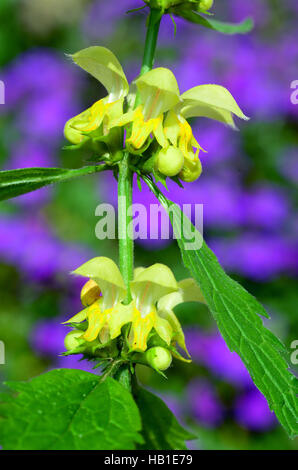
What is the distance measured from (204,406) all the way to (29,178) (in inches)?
77.6

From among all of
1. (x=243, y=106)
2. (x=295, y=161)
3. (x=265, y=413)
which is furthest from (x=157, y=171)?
(x=243, y=106)

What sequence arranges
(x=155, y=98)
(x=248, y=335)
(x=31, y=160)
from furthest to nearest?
1. (x=31, y=160)
2. (x=155, y=98)
3. (x=248, y=335)

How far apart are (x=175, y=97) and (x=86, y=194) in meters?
2.48

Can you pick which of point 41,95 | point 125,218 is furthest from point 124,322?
point 41,95

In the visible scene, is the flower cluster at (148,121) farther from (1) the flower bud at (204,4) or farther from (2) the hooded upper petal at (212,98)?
(1) the flower bud at (204,4)

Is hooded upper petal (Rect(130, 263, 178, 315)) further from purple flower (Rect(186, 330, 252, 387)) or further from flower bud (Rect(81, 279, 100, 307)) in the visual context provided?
purple flower (Rect(186, 330, 252, 387))

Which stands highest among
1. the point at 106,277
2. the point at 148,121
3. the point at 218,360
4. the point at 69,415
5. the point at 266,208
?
the point at 148,121

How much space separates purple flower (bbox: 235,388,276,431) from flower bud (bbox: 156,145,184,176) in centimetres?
198

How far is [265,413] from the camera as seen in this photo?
2662 mm

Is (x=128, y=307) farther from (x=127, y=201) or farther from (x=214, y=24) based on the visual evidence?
(x=214, y=24)

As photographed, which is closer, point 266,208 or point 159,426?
point 159,426

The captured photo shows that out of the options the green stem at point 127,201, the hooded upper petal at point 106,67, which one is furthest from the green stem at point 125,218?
the hooded upper petal at point 106,67

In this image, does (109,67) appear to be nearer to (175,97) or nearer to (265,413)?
(175,97)

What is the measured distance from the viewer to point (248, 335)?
817mm
